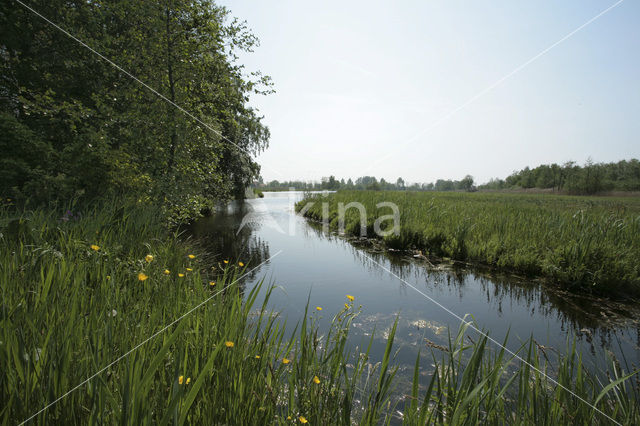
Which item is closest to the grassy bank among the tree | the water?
the water

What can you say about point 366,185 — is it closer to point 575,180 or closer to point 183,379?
point 575,180

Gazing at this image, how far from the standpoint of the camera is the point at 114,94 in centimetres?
671

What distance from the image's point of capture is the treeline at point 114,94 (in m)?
6.24

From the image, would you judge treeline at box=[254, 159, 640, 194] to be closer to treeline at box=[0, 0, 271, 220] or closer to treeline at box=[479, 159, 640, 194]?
treeline at box=[479, 159, 640, 194]

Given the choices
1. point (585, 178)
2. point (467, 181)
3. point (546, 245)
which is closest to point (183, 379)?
point (546, 245)

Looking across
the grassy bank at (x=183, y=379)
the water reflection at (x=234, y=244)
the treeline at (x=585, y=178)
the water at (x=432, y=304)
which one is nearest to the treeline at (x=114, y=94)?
the water reflection at (x=234, y=244)

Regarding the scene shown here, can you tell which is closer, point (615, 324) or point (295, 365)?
point (295, 365)

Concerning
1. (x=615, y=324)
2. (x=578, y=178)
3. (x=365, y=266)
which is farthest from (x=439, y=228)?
(x=578, y=178)

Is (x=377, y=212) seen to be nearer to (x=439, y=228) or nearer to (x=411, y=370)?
(x=439, y=228)

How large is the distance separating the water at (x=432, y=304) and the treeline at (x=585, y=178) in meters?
68.3

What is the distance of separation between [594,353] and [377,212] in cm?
834

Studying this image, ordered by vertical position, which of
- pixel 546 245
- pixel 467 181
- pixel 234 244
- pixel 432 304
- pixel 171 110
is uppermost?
pixel 467 181

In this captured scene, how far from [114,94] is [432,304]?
8389 mm

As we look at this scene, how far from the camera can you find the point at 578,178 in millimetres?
55375
